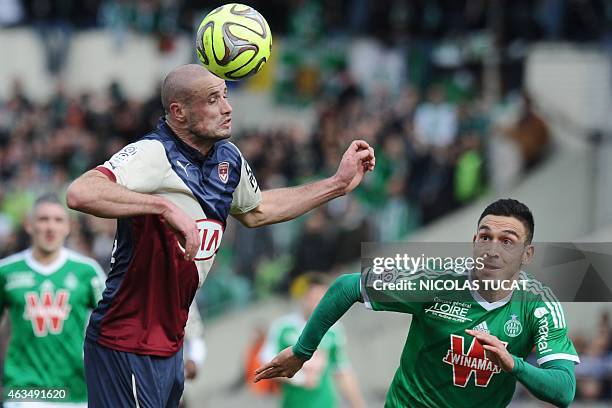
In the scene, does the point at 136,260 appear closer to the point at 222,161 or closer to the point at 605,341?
the point at 222,161

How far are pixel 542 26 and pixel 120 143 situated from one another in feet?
23.3

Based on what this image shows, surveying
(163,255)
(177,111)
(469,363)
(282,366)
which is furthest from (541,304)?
(177,111)

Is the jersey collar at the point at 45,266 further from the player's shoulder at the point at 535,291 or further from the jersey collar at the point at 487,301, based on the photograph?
→ the player's shoulder at the point at 535,291

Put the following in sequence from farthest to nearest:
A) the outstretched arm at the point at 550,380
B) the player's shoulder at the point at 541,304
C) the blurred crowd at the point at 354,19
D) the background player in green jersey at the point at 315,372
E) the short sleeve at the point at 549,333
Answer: the blurred crowd at the point at 354,19 < the background player in green jersey at the point at 315,372 < the player's shoulder at the point at 541,304 < the short sleeve at the point at 549,333 < the outstretched arm at the point at 550,380

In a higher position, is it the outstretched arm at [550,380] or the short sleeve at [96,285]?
the outstretched arm at [550,380]

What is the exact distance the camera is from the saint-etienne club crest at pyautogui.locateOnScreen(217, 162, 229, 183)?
7.43 meters

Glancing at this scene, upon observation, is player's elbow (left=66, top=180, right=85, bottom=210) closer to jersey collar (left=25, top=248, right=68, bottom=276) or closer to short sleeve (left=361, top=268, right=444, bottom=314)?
short sleeve (left=361, top=268, right=444, bottom=314)

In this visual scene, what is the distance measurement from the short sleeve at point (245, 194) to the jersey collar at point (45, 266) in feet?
8.82

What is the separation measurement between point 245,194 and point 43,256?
2.91 metres

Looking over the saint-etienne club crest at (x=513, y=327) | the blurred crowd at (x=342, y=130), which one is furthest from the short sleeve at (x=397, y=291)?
the blurred crowd at (x=342, y=130)

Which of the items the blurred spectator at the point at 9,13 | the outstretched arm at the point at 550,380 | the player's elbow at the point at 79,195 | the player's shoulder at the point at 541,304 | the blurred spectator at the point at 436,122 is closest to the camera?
the player's elbow at the point at 79,195

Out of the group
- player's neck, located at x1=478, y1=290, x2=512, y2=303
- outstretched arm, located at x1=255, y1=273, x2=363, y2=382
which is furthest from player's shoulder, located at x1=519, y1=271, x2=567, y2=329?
outstretched arm, located at x1=255, y1=273, x2=363, y2=382

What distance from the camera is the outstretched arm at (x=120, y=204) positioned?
6598mm

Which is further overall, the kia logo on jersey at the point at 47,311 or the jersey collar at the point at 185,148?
the kia logo on jersey at the point at 47,311
